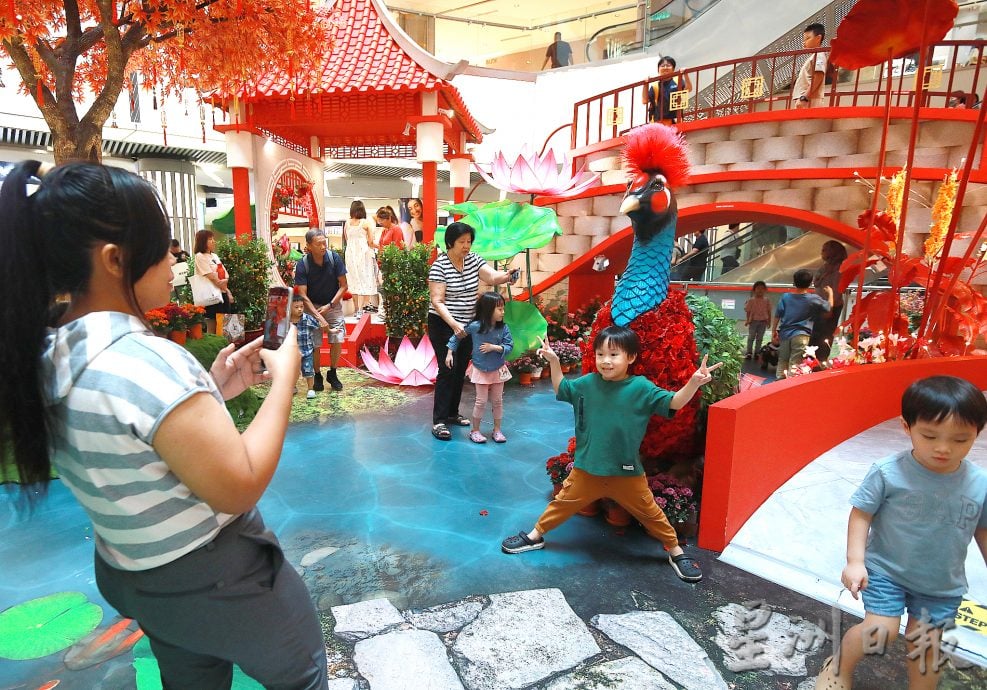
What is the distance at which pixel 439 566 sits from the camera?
8.84 feet

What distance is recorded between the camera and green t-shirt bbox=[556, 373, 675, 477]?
2545mm

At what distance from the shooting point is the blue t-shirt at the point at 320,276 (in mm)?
5133

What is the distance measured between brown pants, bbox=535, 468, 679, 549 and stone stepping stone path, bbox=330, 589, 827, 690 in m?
0.40

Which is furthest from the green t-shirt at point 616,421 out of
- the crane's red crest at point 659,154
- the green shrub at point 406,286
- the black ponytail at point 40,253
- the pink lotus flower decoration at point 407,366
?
the green shrub at point 406,286

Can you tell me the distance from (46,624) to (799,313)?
6160 mm

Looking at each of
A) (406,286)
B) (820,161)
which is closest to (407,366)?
Result: (406,286)

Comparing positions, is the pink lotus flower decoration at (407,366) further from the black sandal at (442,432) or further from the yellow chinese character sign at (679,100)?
the yellow chinese character sign at (679,100)

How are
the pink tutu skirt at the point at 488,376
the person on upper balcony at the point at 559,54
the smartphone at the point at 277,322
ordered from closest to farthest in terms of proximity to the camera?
the smartphone at the point at 277,322 → the pink tutu skirt at the point at 488,376 → the person on upper balcony at the point at 559,54

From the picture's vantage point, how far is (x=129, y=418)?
2.86 ft

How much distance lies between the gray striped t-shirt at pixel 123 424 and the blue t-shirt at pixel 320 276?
4.32 m

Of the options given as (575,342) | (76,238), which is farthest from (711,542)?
(575,342)

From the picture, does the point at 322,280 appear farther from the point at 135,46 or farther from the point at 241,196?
the point at 241,196

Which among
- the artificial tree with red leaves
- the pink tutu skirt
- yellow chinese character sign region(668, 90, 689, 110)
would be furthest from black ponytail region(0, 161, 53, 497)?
yellow chinese character sign region(668, 90, 689, 110)

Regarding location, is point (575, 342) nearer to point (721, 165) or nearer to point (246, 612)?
point (721, 165)
